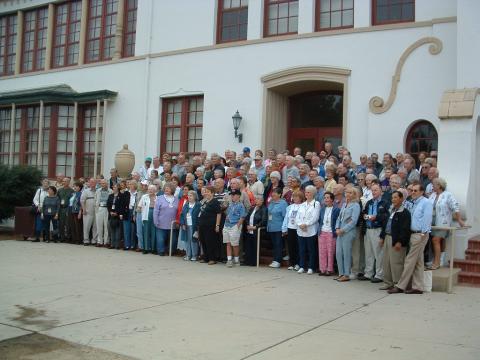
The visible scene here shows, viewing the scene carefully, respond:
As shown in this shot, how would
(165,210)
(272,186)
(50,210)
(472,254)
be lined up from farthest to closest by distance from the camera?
1. (50,210)
2. (165,210)
3. (272,186)
4. (472,254)

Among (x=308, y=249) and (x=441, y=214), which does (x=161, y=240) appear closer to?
(x=308, y=249)

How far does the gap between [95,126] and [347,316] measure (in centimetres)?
1480

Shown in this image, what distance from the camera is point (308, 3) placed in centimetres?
1565

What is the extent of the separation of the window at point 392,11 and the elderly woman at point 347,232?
655 centimetres

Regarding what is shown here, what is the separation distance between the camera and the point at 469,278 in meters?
9.55

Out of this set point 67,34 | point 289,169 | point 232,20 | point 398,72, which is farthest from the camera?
point 67,34

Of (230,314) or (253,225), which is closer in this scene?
(230,314)

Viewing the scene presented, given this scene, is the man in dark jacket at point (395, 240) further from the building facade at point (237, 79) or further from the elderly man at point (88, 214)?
the elderly man at point (88, 214)

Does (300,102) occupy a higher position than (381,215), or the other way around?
(300,102)

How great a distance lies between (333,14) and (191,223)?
738 centimetres

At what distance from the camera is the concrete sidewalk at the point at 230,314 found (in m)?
5.59

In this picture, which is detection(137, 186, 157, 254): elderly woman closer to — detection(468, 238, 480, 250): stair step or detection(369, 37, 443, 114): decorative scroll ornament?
detection(369, 37, 443, 114): decorative scroll ornament

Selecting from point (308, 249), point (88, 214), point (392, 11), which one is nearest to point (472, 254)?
point (308, 249)

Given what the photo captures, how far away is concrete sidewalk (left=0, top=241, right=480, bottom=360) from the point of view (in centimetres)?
559
